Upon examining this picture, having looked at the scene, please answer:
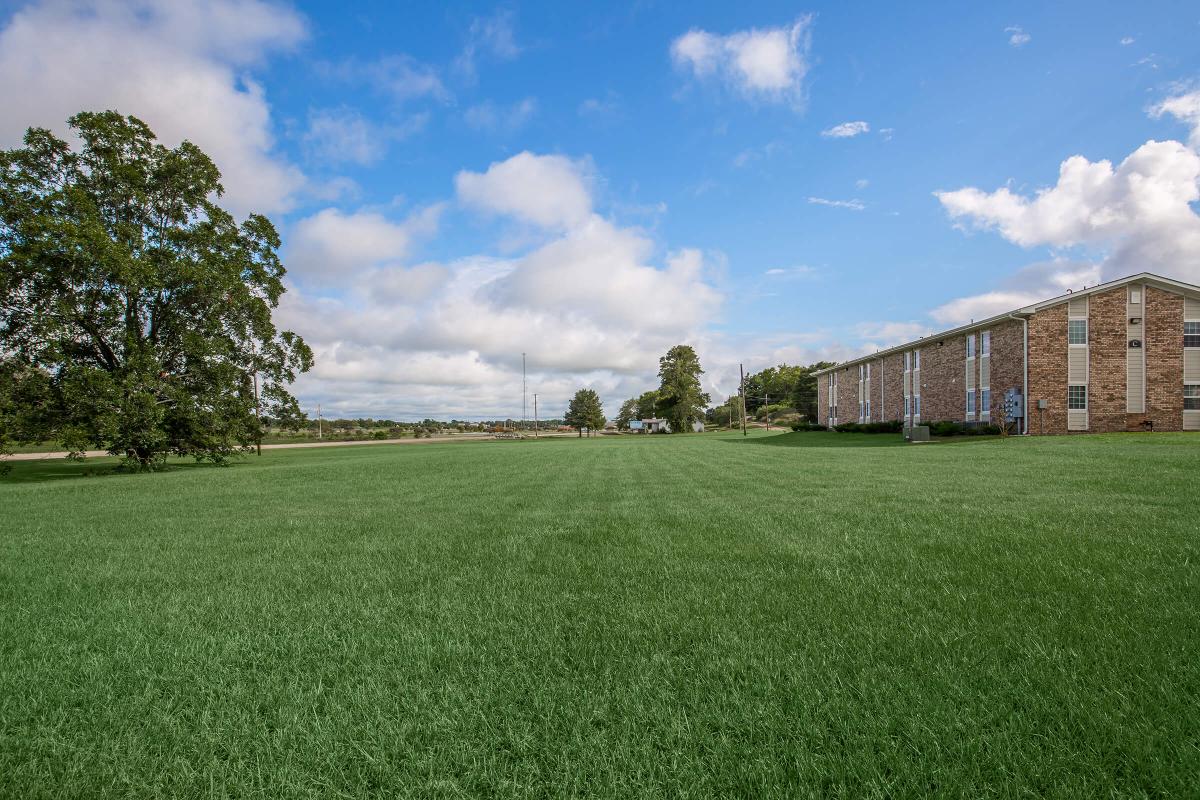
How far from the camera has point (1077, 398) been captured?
2945cm

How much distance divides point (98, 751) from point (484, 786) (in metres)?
1.83

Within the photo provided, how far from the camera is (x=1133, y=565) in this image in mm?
4816

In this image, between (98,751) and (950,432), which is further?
(950,432)

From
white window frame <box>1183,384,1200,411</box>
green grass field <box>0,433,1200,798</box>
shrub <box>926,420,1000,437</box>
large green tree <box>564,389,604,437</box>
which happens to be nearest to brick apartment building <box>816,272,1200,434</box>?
white window frame <box>1183,384,1200,411</box>

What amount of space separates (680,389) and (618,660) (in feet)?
251

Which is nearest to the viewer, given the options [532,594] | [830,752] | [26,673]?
[830,752]

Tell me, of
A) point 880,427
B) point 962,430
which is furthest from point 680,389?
point 962,430

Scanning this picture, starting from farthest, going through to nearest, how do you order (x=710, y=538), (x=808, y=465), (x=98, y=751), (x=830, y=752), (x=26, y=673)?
(x=808, y=465), (x=710, y=538), (x=26, y=673), (x=98, y=751), (x=830, y=752)

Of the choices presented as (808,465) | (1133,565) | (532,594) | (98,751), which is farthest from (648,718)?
(808,465)

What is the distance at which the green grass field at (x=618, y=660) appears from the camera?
221 cm

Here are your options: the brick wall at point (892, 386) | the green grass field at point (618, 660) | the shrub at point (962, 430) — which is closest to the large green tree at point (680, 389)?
the brick wall at point (892, 386)

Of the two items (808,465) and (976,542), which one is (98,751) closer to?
(976,542)

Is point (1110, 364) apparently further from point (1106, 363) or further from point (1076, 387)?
point (1076, 387)

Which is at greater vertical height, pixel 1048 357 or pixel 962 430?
pixel 1048 357
